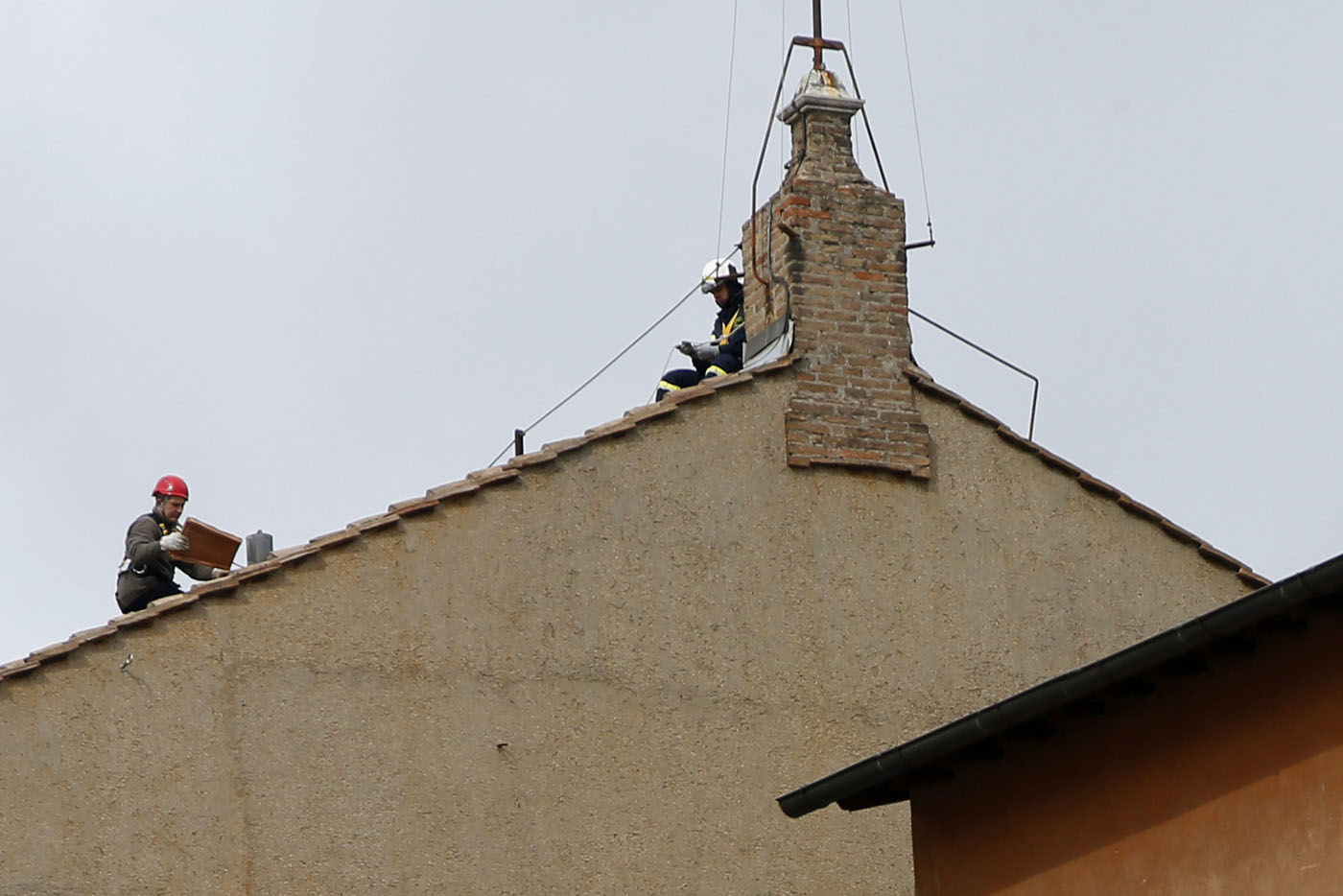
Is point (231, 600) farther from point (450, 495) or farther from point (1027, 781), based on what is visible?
point (1027, 781)

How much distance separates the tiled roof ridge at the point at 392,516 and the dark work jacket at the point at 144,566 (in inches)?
39.2

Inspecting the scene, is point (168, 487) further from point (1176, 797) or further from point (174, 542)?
point (1176, 797)

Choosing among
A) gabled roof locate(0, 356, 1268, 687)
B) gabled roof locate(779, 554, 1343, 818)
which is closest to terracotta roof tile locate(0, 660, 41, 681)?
gabled roof locate(0, 356, 1268, 687)

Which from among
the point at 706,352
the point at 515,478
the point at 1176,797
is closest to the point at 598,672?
the point at 515,478

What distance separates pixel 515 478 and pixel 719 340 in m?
3.41

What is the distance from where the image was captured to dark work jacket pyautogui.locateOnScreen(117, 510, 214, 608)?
1605 centimetres

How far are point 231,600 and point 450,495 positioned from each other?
1.45m

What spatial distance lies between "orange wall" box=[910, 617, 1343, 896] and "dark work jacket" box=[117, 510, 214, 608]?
575cm

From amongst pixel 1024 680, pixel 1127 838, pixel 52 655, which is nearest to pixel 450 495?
pixel 52 655

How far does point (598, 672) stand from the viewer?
1528 cm

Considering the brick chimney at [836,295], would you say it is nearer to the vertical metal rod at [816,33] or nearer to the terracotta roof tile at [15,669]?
the vertical metal rod at [816,33]

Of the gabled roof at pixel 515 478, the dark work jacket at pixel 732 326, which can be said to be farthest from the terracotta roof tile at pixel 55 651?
the dark work jacket at pixel 732 326

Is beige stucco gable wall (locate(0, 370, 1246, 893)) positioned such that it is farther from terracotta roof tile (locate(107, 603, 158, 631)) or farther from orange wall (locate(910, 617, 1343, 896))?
orange wall (locate(910, 617, 1343, 896))

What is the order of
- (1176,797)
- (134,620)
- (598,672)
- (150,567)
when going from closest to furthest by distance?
(1176,797), (134,620), (598,672), (150,567)
